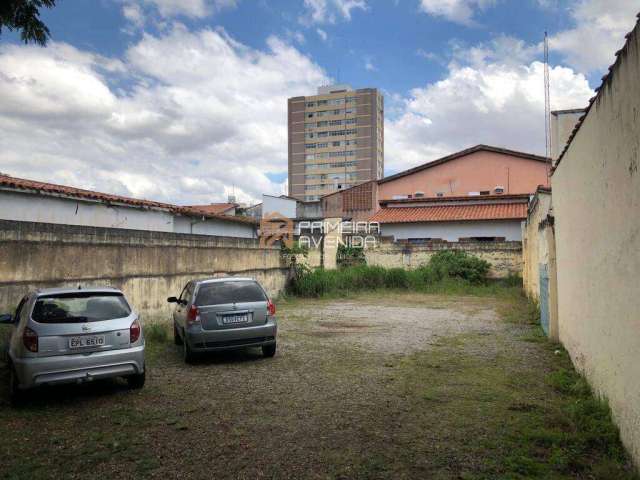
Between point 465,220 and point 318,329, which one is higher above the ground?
point 465,220

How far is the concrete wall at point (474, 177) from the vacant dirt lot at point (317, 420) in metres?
31.8

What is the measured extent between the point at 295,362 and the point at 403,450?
14.3ft

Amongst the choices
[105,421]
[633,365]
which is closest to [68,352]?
[105,421]

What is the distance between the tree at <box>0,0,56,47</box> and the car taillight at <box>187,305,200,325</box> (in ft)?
15.6

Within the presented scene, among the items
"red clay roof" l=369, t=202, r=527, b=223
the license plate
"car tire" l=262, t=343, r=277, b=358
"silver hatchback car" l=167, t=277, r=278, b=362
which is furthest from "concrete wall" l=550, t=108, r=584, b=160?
"red clay roof" l=369, t=202, r=527, b=223

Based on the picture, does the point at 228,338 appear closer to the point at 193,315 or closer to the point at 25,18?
the point at 193,315

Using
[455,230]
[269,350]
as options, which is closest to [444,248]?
[455,230]

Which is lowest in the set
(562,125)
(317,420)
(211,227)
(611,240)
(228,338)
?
(317,420)

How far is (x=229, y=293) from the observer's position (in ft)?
30.0

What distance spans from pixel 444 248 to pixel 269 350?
18939 mm

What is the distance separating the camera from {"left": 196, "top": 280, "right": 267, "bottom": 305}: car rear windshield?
8.98 m

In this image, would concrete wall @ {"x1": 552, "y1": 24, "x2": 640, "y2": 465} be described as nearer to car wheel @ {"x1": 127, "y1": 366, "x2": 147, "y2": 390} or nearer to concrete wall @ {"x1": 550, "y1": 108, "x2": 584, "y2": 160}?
concrete wall @ {"x1": 550, "y1": 108, "x2": 584, "y2": 160}

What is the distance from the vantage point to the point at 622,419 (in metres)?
4.64

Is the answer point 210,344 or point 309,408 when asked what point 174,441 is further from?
point 210,344
